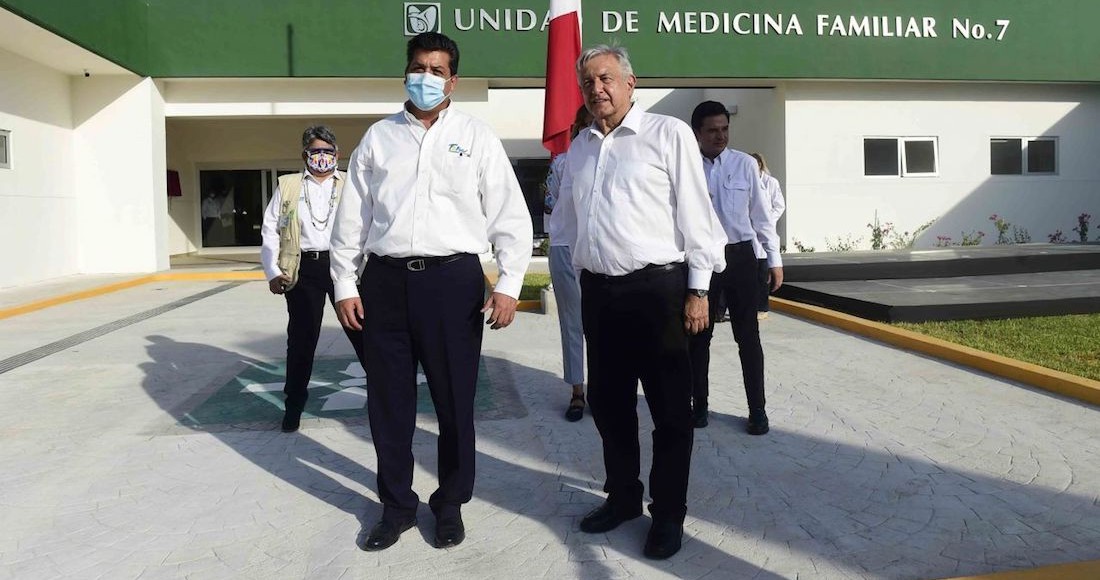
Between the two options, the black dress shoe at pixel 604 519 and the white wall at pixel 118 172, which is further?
the white wall at pixel 118 172

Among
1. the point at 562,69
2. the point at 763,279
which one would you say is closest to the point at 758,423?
the point at 763,279

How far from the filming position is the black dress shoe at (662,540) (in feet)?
9.64

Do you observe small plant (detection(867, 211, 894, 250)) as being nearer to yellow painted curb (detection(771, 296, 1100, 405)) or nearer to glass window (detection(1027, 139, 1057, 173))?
glass window (detection(1027, 139, 1057, 173))

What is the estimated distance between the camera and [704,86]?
16.2 meters

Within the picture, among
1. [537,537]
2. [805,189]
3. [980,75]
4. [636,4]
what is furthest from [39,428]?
[980,75]

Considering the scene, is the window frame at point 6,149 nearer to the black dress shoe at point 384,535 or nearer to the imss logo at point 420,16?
the imss logo at point 420,16

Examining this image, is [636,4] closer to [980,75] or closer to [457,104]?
[457,104]

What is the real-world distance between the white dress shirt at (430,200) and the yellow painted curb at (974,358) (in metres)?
4.01

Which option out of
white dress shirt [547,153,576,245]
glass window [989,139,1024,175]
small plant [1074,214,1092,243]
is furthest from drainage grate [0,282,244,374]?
small plant [1074,214,1092,243]

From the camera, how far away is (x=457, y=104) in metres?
15.4

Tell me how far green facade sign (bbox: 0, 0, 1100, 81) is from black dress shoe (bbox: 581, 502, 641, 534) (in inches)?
491

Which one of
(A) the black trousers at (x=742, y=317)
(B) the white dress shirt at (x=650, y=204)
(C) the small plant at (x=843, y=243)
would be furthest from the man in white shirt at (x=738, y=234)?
(C) the small plant at (x=843, y=243)

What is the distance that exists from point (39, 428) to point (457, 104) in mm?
11547

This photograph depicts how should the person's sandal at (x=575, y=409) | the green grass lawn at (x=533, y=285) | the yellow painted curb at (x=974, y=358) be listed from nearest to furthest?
the person's sandal at (x=575, y=409)
the yellow painted curb at (x=974, y=358)
the green grass lawn at (x=533, y=285)
